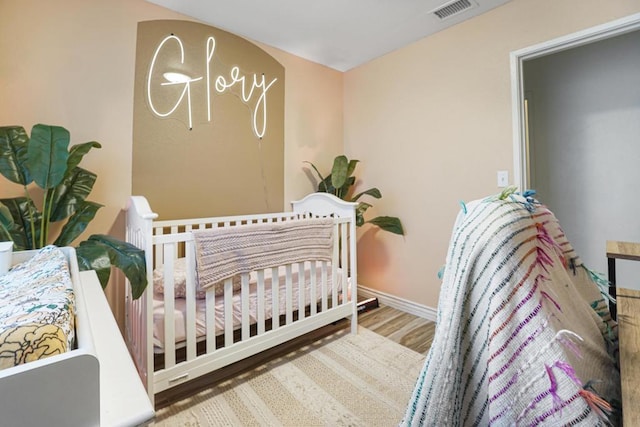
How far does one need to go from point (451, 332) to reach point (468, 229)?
202 mm

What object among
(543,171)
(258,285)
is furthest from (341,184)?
(543,171)

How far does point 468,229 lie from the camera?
57 cm

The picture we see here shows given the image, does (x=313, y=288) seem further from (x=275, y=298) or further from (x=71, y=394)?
(x=71, y=394)

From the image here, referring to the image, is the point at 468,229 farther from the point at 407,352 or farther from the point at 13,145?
the point at 13,145

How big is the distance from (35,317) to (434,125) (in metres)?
2.51

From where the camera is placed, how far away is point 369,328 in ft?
7.32

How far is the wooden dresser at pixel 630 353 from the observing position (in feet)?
1.28

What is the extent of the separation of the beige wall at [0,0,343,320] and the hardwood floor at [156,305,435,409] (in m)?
1.08

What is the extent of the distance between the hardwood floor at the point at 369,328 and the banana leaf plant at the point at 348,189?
74cm

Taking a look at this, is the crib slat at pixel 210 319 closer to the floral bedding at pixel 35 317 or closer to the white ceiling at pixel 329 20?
the floral bedding at pixel 35 317

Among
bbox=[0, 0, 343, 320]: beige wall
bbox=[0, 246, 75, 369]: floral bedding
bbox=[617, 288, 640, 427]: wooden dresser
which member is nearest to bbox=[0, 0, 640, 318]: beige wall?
bbox=[0, 0, 343, 320]: beige wall

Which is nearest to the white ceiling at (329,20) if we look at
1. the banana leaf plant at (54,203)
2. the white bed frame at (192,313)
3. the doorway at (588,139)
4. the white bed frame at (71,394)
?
the doorway at (588,139)

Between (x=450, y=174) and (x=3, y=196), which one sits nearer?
(x=3, y=196)

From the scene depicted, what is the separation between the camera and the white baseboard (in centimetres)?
237
